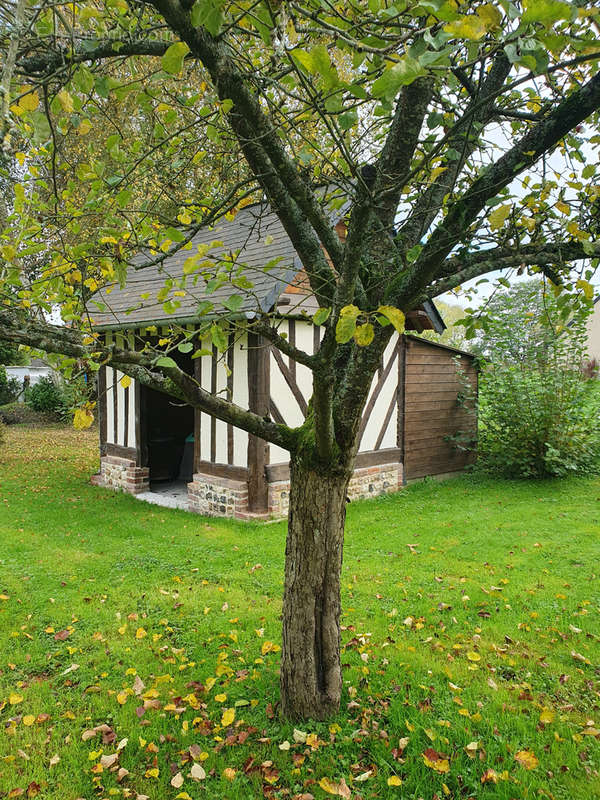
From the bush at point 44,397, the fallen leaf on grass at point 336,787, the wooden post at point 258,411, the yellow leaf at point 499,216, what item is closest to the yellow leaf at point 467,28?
the yellow leaf at point 499,216

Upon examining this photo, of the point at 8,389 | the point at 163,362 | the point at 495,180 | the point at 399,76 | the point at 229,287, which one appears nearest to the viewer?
the point at 399,76

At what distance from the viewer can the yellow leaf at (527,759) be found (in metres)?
2.55

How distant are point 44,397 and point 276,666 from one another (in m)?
17.3

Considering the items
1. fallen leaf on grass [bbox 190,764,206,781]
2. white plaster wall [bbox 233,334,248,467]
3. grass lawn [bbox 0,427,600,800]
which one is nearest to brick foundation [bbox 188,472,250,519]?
white plaster wall [bbox 233,334,248,467]

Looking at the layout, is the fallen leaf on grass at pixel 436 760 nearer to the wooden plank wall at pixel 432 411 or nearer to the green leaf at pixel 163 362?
the green leaf at pixel 163 362

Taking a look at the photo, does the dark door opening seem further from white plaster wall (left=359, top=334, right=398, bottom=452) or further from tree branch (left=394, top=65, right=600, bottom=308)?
tree branch (left=394, top=65, right=600, bottom=308)

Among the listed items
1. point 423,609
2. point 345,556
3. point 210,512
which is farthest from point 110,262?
point 210,512

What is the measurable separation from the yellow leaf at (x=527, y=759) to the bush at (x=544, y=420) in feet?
22.2

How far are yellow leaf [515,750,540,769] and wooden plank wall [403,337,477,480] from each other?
22.6ft

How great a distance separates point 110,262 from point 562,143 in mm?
2657

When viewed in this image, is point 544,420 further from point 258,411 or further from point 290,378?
point 258,411

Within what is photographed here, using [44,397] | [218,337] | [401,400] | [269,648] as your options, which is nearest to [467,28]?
[218,337]

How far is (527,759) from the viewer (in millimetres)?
2572

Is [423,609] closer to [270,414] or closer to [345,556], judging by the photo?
[345,556]
